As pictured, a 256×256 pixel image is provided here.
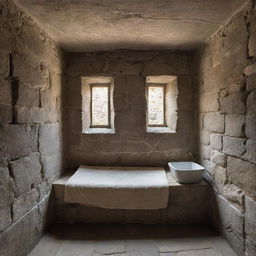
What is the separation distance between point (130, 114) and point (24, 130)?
4.52 feet

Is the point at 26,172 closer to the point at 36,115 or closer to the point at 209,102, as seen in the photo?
the point at 36,115

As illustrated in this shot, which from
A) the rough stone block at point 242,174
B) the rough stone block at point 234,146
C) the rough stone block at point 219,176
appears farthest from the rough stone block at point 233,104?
the rough stone block at point 219,176

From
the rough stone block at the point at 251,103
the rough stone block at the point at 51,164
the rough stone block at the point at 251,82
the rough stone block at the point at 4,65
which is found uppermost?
the rough stone block at the point at 4,65

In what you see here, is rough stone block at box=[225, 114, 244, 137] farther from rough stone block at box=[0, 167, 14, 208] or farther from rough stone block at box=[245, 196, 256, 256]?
rough stone block at box=[0, 167, 14, 208]

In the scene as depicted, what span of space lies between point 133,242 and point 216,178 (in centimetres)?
101

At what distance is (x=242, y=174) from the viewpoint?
1650mm

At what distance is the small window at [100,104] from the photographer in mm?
3061

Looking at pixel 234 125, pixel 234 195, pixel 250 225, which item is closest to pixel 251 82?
pixel 234 125

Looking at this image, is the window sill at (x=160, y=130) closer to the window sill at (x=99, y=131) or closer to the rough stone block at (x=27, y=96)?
the window sill at (x=99, y=131)

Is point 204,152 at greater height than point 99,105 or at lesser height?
lesser

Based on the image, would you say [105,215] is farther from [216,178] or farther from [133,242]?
[216,178]

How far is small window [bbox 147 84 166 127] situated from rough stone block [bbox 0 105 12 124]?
1.91m

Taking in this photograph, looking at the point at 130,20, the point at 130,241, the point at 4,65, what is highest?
the point at 130,20

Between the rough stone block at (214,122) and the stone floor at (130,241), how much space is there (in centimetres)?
102
